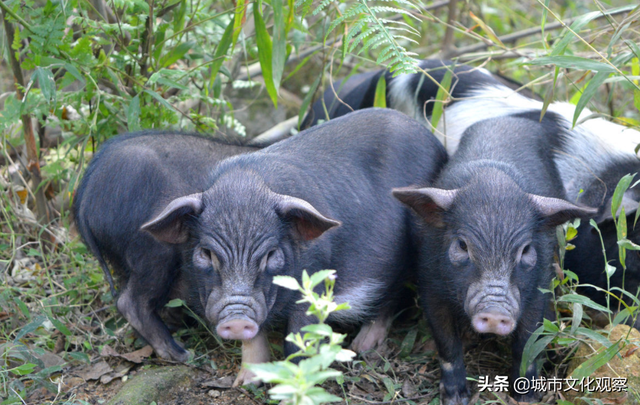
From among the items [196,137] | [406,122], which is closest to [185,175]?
[196,137]

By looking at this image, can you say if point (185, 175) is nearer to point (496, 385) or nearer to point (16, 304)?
point (16, 304)

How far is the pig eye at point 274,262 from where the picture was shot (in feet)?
10.4

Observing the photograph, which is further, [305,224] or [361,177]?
[361,177]

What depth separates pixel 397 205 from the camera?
158 inches

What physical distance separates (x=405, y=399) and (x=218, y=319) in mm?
1161

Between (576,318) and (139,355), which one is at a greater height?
(576,318)

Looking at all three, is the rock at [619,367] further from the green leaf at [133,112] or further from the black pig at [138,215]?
the green leaf at [133,112]

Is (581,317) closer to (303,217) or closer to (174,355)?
(303,217)

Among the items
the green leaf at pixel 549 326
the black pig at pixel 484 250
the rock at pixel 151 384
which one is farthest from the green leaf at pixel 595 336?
the rock at pixel 151 384

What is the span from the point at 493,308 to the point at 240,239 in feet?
3.86

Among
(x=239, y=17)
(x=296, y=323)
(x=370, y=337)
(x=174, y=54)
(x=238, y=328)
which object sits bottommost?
(x=370, y=337)

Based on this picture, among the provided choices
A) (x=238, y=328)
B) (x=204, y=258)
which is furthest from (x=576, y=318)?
(x=204, y=258)

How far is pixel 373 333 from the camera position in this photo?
411 centimetres

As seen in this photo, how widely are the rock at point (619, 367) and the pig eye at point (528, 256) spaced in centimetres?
51
